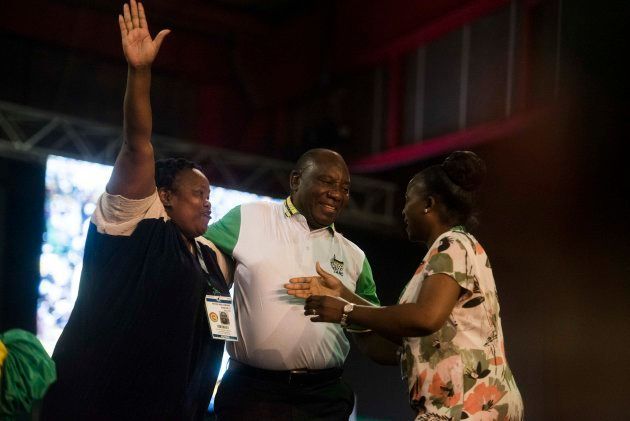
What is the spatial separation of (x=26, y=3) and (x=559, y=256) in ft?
19.1

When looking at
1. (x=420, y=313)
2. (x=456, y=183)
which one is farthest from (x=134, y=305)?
(x=456, y=183)

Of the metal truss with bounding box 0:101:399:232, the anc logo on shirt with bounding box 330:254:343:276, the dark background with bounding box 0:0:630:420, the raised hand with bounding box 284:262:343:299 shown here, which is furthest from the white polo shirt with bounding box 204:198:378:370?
the metal truss with bounding box 0:101:399:232

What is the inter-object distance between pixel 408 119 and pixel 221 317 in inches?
245

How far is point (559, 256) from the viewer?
6.79 m

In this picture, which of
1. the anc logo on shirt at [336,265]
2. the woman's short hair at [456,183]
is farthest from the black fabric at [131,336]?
the woman's short hair at [456,183]

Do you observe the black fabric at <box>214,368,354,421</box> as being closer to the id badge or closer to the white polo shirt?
the white polo shirt

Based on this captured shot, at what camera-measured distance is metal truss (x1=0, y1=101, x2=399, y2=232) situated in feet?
23.2

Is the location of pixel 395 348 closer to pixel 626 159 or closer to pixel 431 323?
pixel 431 323

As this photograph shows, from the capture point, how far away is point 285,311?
3.06 meters

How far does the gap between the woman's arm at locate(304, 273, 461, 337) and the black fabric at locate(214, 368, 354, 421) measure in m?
0.58

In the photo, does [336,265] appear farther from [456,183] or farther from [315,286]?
[456,183]

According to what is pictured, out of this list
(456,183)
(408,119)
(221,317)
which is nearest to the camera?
(456,183)

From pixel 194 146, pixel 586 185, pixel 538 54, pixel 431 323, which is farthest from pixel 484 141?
pixel 431 323

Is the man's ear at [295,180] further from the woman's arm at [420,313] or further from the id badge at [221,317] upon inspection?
the woman's arm at [420,313]
